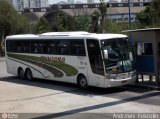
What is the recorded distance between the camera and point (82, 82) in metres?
19.7

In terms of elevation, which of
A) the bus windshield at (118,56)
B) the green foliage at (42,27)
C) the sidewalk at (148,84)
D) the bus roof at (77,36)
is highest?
the bus roof at (77,36)

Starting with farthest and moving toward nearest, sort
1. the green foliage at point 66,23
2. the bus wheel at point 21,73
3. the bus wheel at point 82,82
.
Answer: the green foliage at point 66,23
the bus wheel at point 21,73
the bus wheel at point 82,82

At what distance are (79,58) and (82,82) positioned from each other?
1.13m

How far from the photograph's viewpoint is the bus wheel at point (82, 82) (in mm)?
19497

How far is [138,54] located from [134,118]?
7.74 metres

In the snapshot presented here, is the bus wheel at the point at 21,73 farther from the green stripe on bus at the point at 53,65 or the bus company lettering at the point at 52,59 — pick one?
the bus company lettering at the point at 52,59

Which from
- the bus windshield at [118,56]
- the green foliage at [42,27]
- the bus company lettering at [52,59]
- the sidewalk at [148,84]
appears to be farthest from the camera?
the green foliage at [42,27]

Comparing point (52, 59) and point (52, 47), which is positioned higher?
point (52, 47)

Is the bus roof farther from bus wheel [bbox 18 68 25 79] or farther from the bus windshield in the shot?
bus wheel [bbox 18 68 25 79]

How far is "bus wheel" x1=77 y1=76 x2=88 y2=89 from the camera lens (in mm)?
19497

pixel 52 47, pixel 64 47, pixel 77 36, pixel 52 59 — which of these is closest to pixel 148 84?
pixel 77 36

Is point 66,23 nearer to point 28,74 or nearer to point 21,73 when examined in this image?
point 21,73

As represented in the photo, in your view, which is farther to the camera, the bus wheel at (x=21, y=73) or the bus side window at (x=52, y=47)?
the bus wheel at (x=21, y=73)

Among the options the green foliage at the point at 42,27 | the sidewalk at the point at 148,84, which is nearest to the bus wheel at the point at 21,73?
the sidewalk at the point at 148,84
